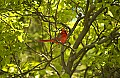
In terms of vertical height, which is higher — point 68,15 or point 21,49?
point 68,15

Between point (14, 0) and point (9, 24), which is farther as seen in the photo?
point (9, 24)

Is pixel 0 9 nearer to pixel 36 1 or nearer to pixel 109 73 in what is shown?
pixel 36 1

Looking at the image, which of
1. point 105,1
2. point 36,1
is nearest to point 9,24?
point 36,1

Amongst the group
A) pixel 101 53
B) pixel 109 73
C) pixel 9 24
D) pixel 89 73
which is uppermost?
pixel 9 24

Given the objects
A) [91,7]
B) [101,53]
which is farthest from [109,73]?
[91,7]

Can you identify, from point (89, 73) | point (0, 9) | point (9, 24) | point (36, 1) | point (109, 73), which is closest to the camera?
point (0, 9)

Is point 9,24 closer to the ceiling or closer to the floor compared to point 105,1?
closer to the floor

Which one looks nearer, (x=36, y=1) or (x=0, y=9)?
(x=0, y=9)

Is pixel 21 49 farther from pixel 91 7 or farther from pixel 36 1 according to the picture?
pixel 91 7

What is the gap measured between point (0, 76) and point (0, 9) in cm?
98

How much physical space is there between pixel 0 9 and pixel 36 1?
24.4 inches

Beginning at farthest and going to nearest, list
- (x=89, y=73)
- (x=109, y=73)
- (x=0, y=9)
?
(x=89, y=73), (x=109, y=73), (x=0, y=9)

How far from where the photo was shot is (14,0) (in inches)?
155

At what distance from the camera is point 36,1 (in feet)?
14.9
